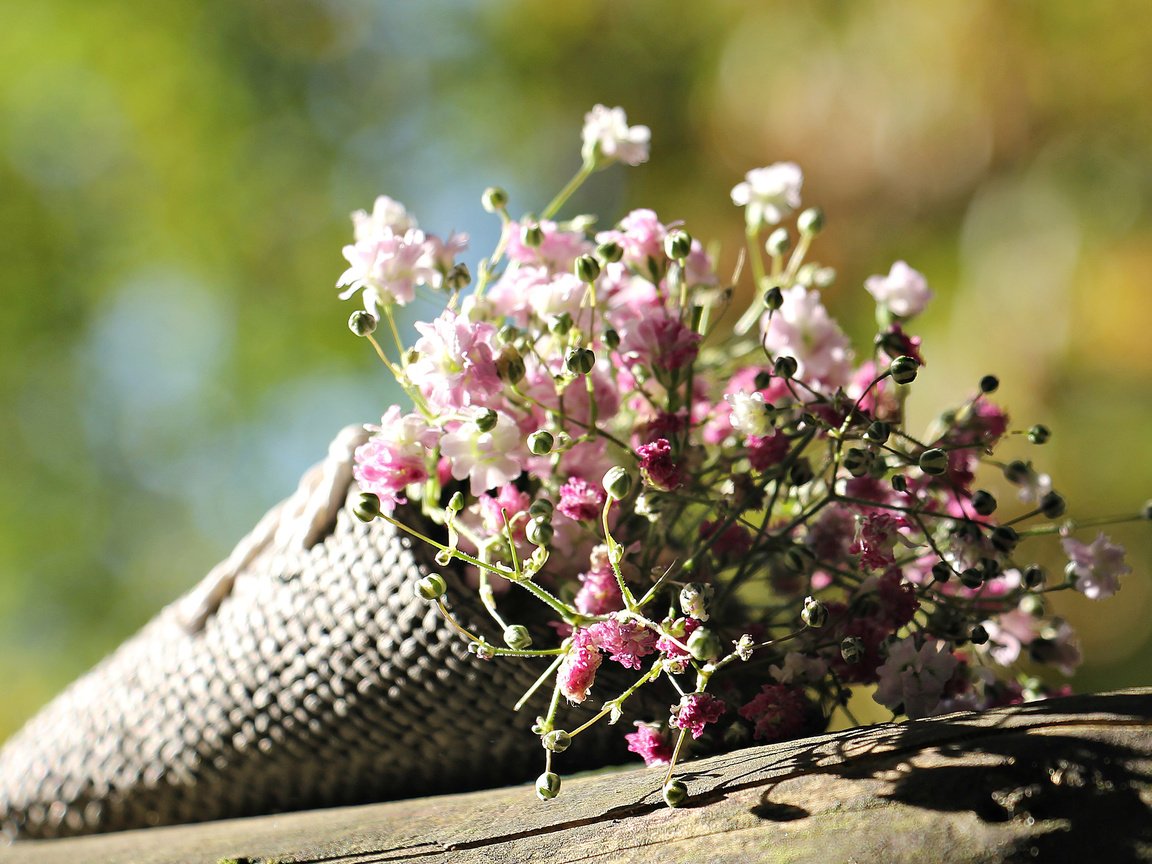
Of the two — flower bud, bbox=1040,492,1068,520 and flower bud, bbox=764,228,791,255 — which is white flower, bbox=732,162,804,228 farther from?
flower bud, bbox=1040,492,1068,520

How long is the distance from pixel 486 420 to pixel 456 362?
0.03m

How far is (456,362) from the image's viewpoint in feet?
1.38

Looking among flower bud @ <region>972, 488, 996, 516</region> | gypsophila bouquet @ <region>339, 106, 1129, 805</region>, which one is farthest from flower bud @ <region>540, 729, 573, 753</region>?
flower bud @ <region>972, 488, 996, 516</region>

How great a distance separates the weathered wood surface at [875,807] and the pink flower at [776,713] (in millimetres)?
21

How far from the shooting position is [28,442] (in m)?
2.95

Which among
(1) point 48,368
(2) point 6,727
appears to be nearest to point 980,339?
(1) point 48,368

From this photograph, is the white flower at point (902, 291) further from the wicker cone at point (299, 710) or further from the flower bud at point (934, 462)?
the wicker cone at point (299, 710)

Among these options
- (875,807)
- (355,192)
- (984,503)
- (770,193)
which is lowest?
(875,807)

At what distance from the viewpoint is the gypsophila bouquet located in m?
0.42

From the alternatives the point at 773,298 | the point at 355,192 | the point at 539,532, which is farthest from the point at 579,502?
the point at 355,192

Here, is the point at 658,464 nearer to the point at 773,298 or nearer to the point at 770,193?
the point at 773,298

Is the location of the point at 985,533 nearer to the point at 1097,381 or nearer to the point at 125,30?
the point at 1097,381

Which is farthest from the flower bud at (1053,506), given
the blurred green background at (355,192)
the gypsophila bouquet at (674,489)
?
the blurred green background at (355,192)

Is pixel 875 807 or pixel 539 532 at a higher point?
pixel 539 532
